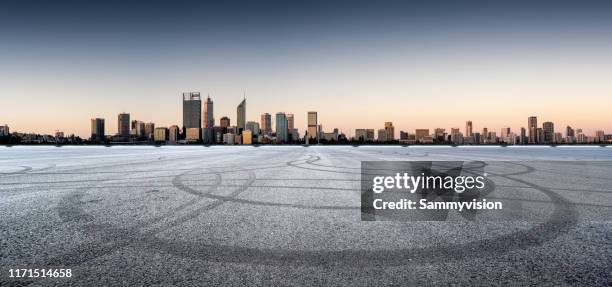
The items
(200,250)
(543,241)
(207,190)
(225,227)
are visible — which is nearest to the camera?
(200,250)

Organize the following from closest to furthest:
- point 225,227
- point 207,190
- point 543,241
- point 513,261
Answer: point 513,261
point 543,241
point 225,227
point 207,190

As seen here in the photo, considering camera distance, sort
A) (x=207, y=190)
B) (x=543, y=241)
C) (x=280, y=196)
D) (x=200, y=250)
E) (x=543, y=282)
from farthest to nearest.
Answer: (x=207, y=190), (x=280, y=196), (x=543, y=241), (x=200, y=250), (x=543, y=282)

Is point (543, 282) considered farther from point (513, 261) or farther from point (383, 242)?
point (383, 242)

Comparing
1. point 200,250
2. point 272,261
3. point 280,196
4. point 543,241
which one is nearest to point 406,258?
point 272,261

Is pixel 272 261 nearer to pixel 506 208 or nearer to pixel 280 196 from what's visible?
pixel 280 196

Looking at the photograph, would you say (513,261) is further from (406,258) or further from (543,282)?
(406,258)

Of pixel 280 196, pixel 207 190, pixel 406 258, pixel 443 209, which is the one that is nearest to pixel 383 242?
pixel 406 258

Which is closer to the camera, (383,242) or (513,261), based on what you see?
(513,261)

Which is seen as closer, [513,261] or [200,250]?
[513,261]

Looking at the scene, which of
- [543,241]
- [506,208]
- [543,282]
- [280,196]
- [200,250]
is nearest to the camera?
[543,282]
